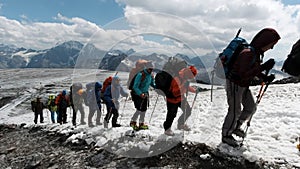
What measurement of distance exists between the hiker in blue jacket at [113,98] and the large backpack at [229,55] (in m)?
4.10

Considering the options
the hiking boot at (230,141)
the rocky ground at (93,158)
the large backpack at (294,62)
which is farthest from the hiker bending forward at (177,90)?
the large backpack at (294,62)

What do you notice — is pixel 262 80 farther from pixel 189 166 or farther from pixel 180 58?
pixel 189 166

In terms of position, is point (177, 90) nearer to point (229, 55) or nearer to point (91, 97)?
point (229, 55)

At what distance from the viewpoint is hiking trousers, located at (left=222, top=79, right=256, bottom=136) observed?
17.4 ft

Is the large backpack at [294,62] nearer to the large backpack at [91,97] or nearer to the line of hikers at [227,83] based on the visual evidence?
the line of hikers at [227,83]

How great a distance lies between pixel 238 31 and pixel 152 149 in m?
3.26

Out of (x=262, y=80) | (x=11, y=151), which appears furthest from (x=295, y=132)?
(x=11, y=151)

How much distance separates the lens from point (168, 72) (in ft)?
19.7

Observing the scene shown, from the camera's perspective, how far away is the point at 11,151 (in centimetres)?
812

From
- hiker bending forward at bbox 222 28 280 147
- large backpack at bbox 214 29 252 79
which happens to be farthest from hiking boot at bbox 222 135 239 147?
large backpack at bbox 214 29 252 79

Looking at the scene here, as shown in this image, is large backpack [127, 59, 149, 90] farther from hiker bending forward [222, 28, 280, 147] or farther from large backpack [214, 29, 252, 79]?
hiker bending forward [222, 28, 280, 147]

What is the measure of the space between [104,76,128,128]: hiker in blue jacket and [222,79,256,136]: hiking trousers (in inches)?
160

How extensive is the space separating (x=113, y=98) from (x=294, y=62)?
5732 millimetres

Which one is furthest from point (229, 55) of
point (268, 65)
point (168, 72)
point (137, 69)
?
point (137, 69)
